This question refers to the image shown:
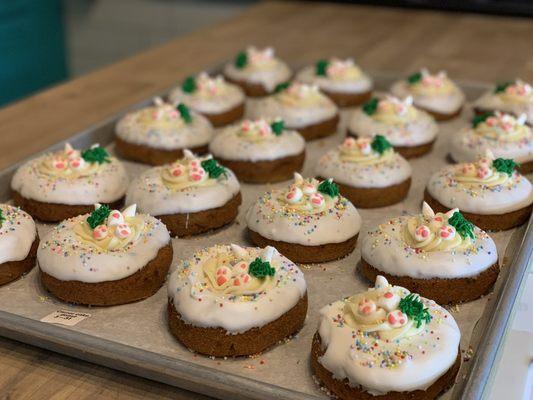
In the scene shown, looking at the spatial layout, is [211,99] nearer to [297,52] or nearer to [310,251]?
[297,52]

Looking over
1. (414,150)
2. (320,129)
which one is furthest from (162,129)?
(414,150)

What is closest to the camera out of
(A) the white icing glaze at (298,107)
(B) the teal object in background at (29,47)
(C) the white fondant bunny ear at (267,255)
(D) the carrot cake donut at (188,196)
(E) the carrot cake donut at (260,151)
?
(C) the white fondant bunny ear at (267,255)

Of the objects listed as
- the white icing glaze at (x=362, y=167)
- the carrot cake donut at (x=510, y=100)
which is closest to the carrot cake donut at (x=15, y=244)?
the white icing glaze at (x=362, y=167)

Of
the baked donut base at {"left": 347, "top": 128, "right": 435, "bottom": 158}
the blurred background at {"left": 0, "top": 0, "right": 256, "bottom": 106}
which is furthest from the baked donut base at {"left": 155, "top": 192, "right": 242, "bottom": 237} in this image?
the blurred background at {"left": 0, "top": 0, "right": 256, "bottom": 106}

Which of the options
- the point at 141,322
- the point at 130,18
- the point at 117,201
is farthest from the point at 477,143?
the point at 130,18

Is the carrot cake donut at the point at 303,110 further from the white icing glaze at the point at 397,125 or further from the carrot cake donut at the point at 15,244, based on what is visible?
the carrot cake donut at the point at 15,244
